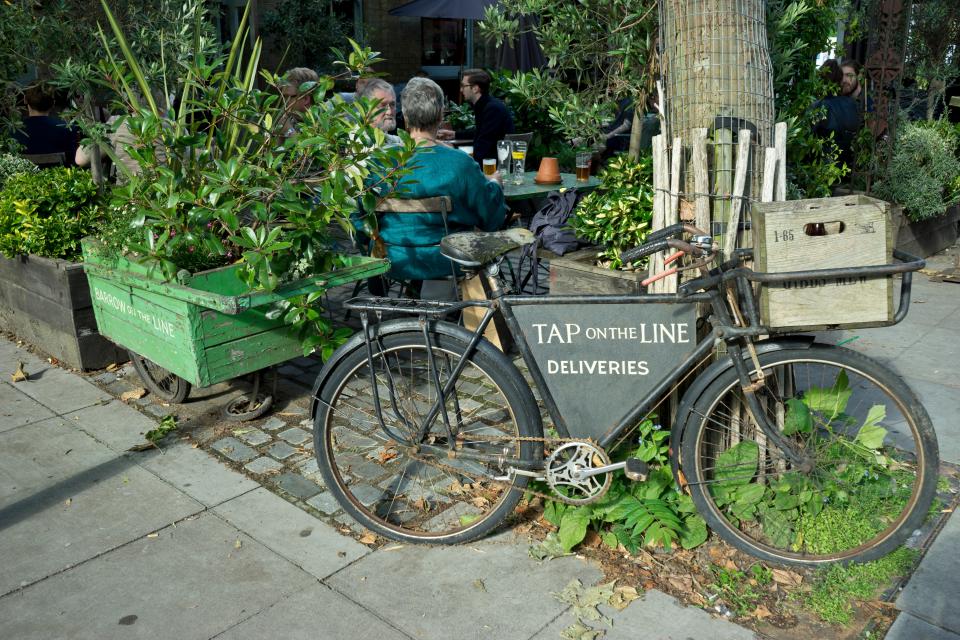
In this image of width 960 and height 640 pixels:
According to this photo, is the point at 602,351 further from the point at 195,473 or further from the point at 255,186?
the point at 195,473

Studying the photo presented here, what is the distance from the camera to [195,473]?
4.12 m

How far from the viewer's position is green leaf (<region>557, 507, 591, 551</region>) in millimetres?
3365

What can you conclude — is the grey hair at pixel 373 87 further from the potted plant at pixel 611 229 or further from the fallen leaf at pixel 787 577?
the fallen leaf at pixel 787 577

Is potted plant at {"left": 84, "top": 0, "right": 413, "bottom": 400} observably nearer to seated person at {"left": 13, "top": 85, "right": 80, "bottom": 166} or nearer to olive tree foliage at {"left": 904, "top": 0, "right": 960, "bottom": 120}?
seated person at {"left": 13, "top": 85, "right": 80, "bottom": 166}

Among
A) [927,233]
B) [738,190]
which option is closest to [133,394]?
[738,190]

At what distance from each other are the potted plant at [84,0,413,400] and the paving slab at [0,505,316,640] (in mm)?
887

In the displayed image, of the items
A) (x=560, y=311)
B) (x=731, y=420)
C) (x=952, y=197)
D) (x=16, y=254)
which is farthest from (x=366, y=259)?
(x=952, y=197)

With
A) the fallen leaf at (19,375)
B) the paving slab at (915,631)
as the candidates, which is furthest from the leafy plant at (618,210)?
the fallen leaf at (19,375)

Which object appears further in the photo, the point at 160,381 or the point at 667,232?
the point at 160,381

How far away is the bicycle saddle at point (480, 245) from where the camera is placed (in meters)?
3.27

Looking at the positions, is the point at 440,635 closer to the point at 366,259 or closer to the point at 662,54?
the point at 366,259

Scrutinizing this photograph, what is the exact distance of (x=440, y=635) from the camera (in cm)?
294

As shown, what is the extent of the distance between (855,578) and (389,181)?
2.74 metres

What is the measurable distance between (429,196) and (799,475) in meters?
2.51
